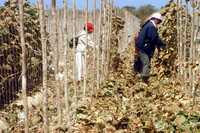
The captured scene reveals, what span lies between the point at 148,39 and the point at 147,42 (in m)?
0.08

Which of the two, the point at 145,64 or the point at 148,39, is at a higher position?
the point at 148,39

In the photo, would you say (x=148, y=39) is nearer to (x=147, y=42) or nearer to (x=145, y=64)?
(x=147, y=42)

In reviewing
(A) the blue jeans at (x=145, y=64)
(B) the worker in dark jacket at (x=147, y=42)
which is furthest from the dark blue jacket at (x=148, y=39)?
(A) the blue jeans at (x=145, y=64)

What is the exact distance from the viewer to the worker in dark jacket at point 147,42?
12367mm

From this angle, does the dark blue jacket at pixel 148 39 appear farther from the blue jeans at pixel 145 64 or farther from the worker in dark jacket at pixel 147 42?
the blue jeans at pixel 145 64

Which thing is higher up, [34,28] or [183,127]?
[34,28]

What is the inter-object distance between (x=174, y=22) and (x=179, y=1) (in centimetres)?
155

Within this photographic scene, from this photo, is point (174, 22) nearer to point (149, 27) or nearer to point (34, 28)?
point (149, 27)

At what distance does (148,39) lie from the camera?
12.5 m

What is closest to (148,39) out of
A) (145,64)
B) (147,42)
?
(147,42)

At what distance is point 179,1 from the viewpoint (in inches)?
487

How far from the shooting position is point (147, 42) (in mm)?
12531

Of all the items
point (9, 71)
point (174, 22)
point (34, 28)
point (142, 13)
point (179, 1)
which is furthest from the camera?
point (142, 13)

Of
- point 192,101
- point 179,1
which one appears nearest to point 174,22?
point 179,1
